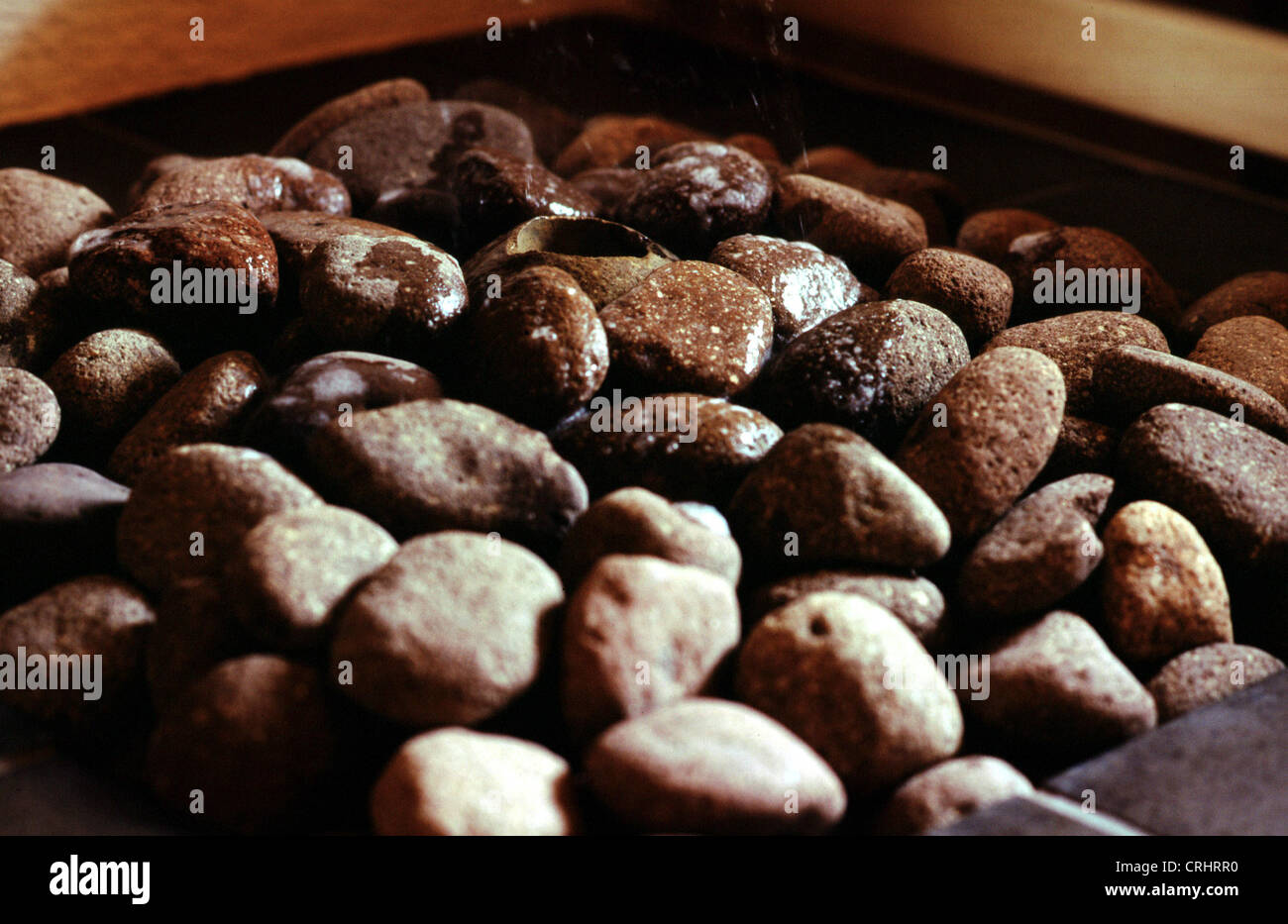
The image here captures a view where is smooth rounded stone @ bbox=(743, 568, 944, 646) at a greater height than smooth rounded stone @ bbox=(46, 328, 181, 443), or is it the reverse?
smooth rounded stone @ bbox=(46, 328, 181, 443)

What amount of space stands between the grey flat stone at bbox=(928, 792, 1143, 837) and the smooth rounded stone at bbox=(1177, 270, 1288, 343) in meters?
1.46

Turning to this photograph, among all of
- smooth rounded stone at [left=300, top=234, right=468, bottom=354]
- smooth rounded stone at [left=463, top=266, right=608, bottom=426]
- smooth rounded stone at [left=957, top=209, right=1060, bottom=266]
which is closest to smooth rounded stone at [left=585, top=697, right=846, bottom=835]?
smooth rounded stone at [left=463, top=266, right=608, bottom=426]

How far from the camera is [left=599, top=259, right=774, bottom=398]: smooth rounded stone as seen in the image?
6.19 feet

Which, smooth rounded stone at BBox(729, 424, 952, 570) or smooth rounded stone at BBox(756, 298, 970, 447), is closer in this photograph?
smooth rounded stone at BBox(729, 424, 952, 570)

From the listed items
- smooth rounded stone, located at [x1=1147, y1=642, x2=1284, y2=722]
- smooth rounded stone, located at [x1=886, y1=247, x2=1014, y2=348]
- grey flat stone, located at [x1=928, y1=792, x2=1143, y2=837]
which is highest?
smooth rounded stone, located at [x1=886, y1=247, x2=1014, y2=348]

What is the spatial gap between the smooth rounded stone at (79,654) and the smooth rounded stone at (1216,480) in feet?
4.41

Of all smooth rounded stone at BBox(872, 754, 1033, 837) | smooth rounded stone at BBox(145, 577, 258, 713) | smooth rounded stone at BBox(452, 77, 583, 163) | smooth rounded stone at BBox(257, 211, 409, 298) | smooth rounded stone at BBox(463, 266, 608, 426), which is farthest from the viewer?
smooth rounded stone at BBox(452, 77, 583, 163)

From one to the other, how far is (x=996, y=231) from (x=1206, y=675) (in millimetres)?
1463

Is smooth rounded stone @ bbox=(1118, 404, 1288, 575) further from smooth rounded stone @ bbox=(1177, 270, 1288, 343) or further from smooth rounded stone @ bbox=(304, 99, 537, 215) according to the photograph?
smooth rounded stone @ bbox=(304, 99, 537, 215)
